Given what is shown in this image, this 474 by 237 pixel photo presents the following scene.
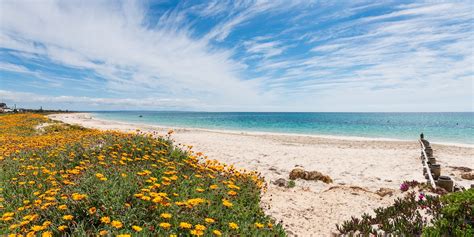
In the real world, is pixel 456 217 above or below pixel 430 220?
above

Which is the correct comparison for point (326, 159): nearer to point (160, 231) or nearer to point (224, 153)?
point (224, 153)

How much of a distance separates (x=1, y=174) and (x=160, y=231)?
530 cm

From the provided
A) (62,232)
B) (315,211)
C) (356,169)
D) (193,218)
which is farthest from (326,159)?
(62,232)

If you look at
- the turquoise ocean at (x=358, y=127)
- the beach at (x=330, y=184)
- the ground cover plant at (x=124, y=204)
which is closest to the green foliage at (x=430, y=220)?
the beach at (x=330, y=184)

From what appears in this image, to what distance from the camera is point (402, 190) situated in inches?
360

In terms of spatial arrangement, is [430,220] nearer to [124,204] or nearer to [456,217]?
[456,217]

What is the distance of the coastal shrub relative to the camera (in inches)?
173

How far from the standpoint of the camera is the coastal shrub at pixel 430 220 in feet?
14.4

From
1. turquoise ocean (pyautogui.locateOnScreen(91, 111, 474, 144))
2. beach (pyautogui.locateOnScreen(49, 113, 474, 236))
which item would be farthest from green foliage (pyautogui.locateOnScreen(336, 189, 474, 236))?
turquoise ocean (pyautogui.locateOnScreen(91, 111, 474, 144))

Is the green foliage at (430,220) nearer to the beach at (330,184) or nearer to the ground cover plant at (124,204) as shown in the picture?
the beach at (330,184)

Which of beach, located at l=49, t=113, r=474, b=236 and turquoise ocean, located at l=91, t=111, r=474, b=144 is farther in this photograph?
turquoise ocean, located at l=91, t=111, r=474, b=144

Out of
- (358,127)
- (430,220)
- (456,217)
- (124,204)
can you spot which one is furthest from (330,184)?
(358,127)

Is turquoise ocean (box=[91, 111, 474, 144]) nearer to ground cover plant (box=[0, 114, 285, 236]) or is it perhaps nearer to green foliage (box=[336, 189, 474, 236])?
green foliage (box=[336, 189, 474, 236])

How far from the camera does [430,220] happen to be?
530cm
